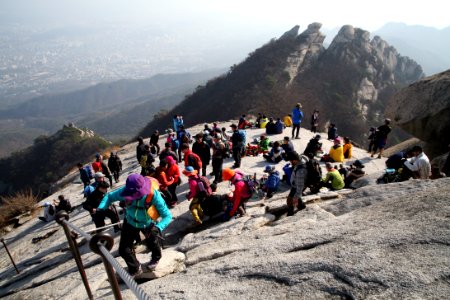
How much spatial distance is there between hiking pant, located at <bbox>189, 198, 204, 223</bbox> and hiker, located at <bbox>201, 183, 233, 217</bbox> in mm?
152

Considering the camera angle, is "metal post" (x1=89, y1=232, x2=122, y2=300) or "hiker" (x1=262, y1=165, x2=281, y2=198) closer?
"metal post" (x1=89, y1=232, x2=122, y2=300)

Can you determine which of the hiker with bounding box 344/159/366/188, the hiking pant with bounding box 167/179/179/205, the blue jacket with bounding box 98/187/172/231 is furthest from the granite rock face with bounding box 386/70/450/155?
the blue jacket with bounding box 98/187/172/231

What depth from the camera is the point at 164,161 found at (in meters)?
10.4

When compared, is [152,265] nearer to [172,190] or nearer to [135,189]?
[135,189]

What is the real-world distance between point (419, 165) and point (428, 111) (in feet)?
27.1

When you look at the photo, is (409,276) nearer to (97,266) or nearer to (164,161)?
(97,266)

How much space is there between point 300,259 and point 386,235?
4.43 feet

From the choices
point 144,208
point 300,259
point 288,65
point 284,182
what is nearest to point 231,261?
point 300,259

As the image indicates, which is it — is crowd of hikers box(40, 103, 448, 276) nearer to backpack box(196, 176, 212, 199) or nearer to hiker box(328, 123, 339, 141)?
backpack box(196, 176, 212, 199)

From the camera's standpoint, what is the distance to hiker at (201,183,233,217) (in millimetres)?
9281

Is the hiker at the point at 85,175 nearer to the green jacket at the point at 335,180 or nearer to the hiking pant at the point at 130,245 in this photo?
the hiking pant at the point at 130,245

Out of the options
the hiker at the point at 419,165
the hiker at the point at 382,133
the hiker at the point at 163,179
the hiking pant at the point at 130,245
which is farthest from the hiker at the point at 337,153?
the hiking pant at the point at 130,245

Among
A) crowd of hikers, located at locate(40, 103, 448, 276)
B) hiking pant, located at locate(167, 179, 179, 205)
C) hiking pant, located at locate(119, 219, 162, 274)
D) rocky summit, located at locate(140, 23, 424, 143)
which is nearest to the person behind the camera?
crowd of hikers, located at locate(40, 103, 448, 276)

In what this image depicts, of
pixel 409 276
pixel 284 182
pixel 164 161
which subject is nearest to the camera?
pixel 409 276
